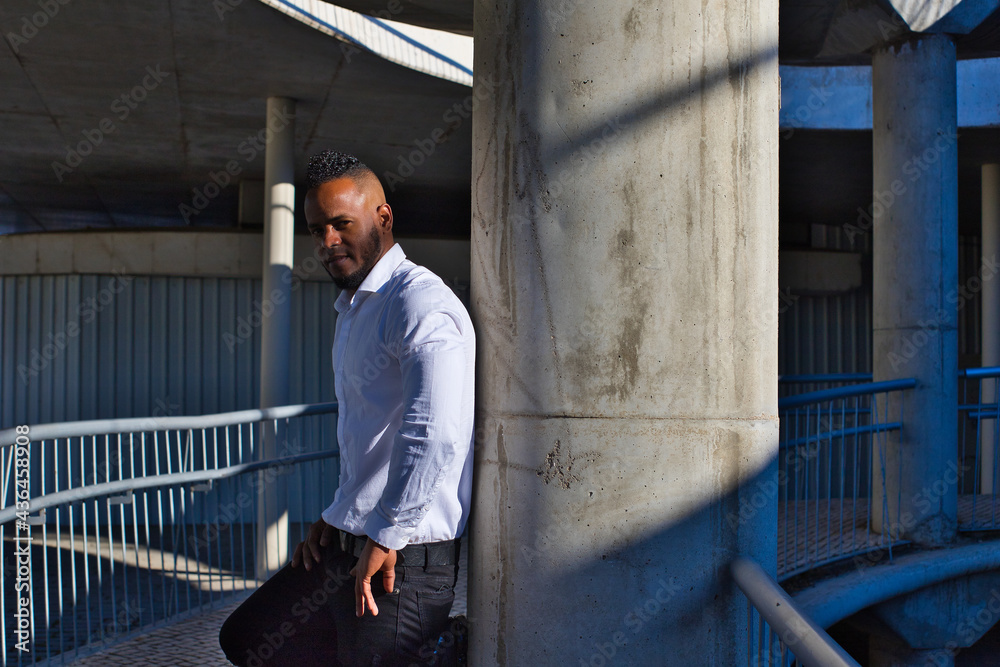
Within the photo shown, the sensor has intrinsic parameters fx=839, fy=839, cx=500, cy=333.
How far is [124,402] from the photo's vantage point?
11.2m

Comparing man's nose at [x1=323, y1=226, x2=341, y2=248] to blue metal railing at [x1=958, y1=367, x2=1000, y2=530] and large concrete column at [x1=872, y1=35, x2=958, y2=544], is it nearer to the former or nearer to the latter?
blue metal railing at [x1=958, y1=367, x2=1000, y2=530]

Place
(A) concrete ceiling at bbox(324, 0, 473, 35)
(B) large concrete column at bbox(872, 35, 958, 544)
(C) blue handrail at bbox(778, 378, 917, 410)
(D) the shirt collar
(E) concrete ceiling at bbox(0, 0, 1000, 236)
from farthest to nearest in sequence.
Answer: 1. (B) large concrete column at bbox(872, 35, 958, 544)
2. (E) concrete ceiling at bbox(0, 0, 1000, 236)
3. (A) concrete ceiling at bbox(324, 0, 473, 35)
4. (C) blue handrail at bbox(778, 378, 917, 410)
5. (D) the shirt collar

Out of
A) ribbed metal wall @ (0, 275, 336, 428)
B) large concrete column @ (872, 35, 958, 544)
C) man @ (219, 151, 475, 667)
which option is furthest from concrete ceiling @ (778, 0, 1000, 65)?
ribbed metal wall @ (0, 275, 336, 428)

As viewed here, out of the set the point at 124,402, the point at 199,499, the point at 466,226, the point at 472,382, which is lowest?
the point at 199,499

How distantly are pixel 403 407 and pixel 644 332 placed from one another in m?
0.61

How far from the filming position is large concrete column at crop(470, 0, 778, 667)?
6.57ft

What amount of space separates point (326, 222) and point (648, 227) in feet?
2.93

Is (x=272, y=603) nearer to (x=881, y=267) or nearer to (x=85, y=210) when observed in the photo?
(x=881, y=267)

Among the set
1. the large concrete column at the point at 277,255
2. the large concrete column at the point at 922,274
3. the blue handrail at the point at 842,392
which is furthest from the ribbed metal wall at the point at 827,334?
the large concrete column at the point at 277,255

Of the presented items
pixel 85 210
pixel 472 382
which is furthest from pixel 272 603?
pixel 85 210

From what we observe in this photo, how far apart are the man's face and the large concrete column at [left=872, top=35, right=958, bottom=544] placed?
6010 millimetres

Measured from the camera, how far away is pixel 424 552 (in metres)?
2.13

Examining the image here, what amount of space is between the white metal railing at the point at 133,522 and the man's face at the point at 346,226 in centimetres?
173

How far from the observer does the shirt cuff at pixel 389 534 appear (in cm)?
201
